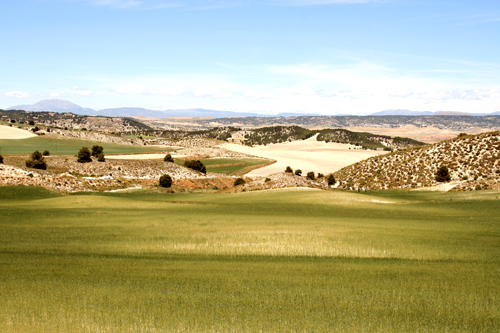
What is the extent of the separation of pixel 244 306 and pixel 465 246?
10.2m

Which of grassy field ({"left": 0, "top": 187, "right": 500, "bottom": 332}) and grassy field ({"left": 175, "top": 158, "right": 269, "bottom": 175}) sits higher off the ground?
grassy field ({"left": 0, "top": 187, "right": 500, "bottom": 332})

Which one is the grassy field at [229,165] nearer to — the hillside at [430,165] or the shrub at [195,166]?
the shrub at [195,166]

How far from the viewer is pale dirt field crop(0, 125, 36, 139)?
113 meters

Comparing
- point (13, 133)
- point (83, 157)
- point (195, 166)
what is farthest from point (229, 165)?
point (13, 133)

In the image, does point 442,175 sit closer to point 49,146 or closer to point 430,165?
point 430,165

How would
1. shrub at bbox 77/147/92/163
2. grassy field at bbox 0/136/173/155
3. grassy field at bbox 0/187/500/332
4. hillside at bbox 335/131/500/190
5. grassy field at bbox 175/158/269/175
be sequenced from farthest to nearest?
grassy field at bbox 0/136/173/155
grassy field at bbox 175/158/269/175
shrub at bbox 77/147/92/163
hillside at bbox 335/131/500/190
grassy field at bbox 0/187/500/332

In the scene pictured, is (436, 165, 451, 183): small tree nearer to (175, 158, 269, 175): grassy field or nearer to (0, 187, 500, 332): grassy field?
(0, 187, 500, 332): grassy field

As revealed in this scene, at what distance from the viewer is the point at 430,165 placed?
5856 centimetres

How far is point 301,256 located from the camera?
13.5 m

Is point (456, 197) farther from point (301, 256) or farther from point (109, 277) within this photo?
point (109, 277)

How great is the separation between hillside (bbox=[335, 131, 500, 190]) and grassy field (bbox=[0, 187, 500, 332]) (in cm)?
3610

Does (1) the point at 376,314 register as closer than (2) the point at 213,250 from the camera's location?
Yes

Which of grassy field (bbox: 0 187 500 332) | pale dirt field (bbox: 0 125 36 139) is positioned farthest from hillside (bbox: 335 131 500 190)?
pale dirt field (bbox: 0 125 36 139)

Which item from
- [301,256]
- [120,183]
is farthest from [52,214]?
[120,183]
